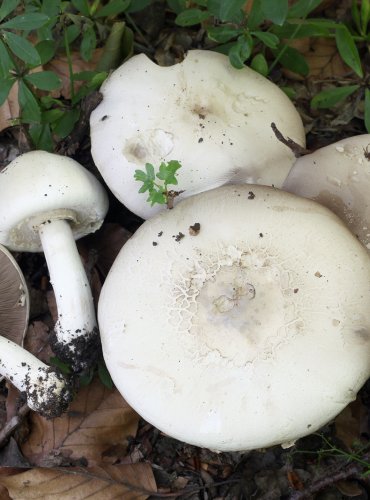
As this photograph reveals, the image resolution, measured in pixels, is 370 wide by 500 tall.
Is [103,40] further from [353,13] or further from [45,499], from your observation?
[45,499]

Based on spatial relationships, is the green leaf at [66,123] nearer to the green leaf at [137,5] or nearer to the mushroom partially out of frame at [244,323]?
the green leaf at [137,5]

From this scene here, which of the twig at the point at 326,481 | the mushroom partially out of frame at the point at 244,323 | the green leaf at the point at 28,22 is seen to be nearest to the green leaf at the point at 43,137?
the green leaf at the point at 28,22

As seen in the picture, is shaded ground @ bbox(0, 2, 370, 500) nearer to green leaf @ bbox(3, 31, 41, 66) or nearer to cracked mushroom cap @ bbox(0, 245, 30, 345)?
cracked mushroom cap @ bbox(0, 245, 30, 345)

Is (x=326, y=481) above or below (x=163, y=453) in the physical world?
above

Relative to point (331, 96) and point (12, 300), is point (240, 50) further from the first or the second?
point (12, 300)

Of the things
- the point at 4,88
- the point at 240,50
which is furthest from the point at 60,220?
the point at 240,50

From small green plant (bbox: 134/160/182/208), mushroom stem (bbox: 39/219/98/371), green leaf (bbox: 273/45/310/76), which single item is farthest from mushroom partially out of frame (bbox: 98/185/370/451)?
green leaf (bbox: 273/45/310/76)

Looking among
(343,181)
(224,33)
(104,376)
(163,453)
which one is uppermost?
(224,33)

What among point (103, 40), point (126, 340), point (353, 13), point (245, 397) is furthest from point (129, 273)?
point (353, 13)
